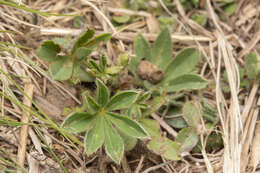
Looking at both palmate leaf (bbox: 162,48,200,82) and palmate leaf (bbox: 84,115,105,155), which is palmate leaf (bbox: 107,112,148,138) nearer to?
palmate leaf (bbox: 84,115,105,155)

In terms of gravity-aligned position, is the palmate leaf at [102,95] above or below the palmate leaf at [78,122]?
above

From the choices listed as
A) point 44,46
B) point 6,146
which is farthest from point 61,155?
point 44,46

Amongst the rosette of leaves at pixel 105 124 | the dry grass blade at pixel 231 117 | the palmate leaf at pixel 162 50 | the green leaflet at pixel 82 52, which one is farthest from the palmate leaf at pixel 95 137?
the dry grass blade at pixel 231 117

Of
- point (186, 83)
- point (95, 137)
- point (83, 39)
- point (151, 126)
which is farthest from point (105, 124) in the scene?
point (186, 83)

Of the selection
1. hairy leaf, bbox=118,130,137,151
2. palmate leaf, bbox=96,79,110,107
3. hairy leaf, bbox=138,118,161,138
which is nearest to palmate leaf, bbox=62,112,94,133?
palmate leaf, bbox=96,79,110,107

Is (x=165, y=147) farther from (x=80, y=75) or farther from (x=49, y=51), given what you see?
(x=49, y=51)

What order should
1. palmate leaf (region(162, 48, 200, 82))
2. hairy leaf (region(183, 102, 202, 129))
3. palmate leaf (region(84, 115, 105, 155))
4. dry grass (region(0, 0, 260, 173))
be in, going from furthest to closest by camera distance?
palmate leaf (region(162, 48, 200, 82)), hairy leaf (region(183, 102, 202, 129)), dry grass (region(0, 0, 260, 173)), palmate leaf (region(84, 115, 105, 155))

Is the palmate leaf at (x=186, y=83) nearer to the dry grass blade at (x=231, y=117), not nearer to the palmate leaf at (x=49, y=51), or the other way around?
the dry grass blade at (x=231, y=117)
